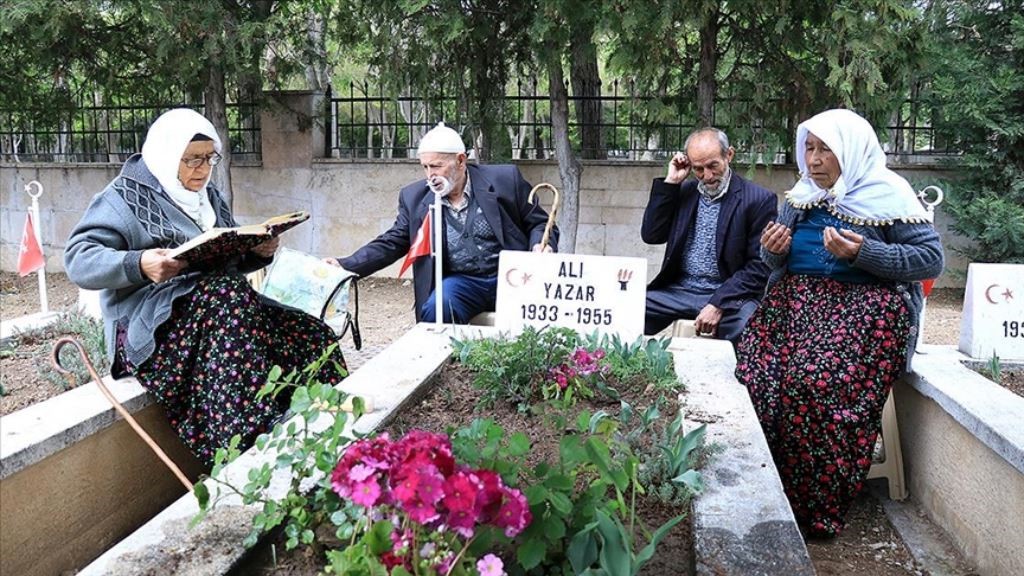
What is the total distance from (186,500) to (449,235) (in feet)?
8.70

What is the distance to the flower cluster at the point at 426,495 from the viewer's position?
133 cm

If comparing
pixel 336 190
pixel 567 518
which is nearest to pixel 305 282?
pixel 567 518

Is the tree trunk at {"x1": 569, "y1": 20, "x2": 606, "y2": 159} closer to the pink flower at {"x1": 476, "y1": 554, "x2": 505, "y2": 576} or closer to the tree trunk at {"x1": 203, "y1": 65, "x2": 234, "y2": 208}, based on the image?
the tree trunk at {"x1": 203, "y1": 65, "x2": 234, "y2": 208}

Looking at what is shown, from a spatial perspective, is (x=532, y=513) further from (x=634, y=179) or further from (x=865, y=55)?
(x=634, y=179)

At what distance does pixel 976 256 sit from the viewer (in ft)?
24.8

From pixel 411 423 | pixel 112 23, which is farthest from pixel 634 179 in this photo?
pixel 411 423

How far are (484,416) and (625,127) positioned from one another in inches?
240

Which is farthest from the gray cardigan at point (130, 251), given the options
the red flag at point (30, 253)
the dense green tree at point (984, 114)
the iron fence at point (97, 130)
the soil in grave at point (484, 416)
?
the dense green tree at point (984, 114)

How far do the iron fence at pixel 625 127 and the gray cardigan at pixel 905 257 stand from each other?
3.94 m

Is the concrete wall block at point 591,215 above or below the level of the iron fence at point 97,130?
below

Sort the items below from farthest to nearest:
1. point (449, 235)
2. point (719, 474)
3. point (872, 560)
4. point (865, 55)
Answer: point (865, 55)
point (449, 235)
point (872, 560)
point (719, 474)

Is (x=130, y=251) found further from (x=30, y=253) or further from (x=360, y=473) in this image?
(x=30, y=253)

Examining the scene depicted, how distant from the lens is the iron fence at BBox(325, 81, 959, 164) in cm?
716

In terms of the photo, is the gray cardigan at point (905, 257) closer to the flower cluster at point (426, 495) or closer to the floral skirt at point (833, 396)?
the floral skirt at point (833, 396)
